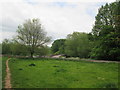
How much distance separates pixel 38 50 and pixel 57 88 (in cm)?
3294

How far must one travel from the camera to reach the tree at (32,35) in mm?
39906

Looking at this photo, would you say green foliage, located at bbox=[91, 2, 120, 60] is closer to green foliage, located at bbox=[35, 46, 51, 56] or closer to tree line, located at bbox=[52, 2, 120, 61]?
tree line, located at bbox=[52, 2, 120, 61]

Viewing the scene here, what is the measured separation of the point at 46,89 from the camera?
25.8ft

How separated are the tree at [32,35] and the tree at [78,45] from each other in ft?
55.9

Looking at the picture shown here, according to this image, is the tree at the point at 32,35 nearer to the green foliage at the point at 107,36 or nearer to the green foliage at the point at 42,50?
the green foliage at the point at 42,50

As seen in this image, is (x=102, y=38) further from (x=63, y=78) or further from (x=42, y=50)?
(x=63, y=78)

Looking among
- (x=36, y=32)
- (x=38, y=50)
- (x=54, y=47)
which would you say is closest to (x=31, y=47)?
(x=38, y=50)

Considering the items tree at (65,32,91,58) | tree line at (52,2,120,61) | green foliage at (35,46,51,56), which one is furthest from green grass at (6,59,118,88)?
tree at (65,32,91,58)

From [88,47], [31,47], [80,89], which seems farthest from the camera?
[88,47]

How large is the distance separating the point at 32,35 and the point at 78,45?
21.1 metres

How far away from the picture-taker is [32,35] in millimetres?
40875

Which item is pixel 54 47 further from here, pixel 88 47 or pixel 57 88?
pixel 57 88

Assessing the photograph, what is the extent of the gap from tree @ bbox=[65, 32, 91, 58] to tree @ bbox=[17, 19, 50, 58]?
17.0 meters

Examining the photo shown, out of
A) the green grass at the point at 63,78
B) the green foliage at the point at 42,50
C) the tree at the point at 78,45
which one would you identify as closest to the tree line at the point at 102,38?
the tree at the point at 78,45
